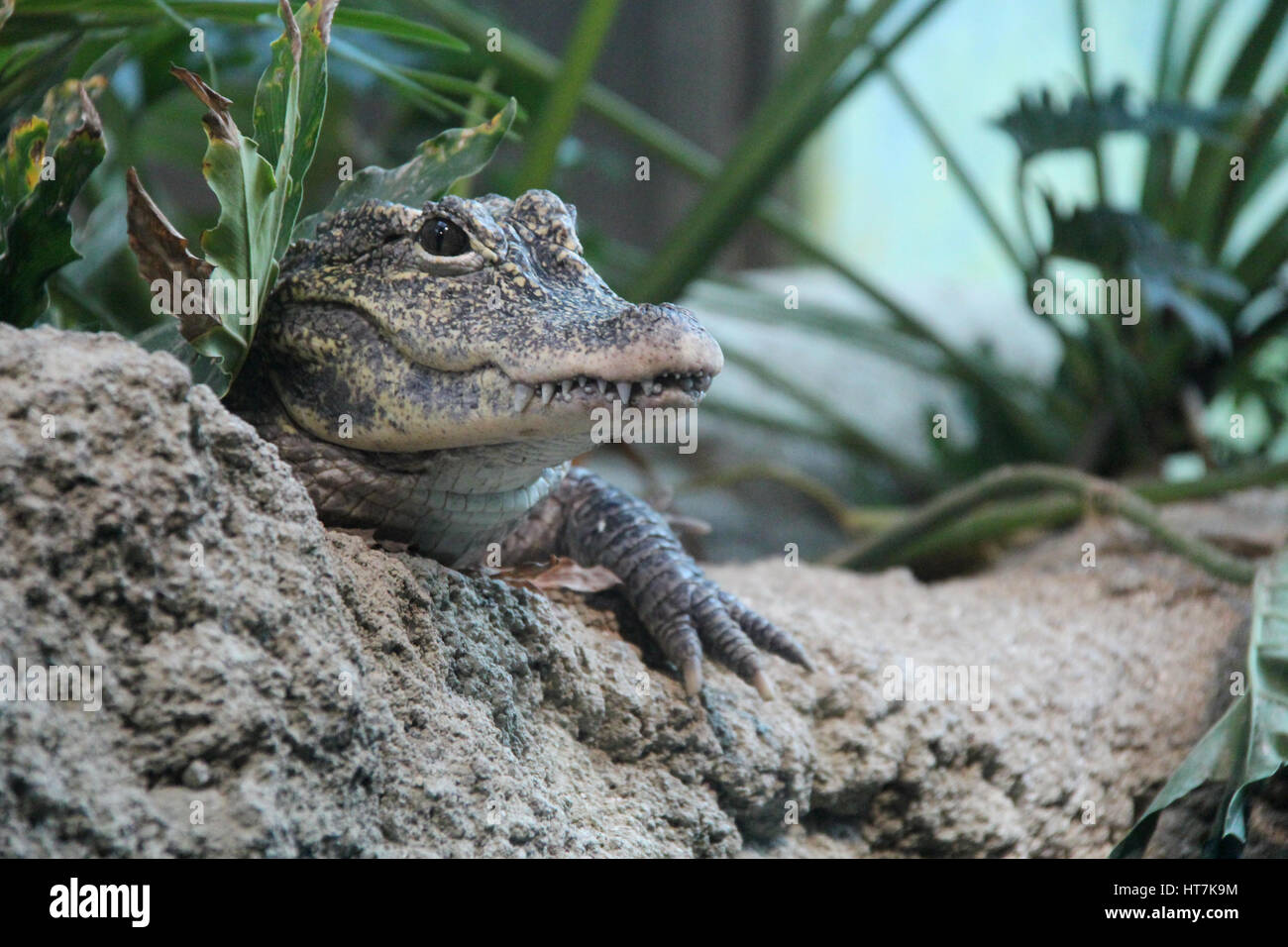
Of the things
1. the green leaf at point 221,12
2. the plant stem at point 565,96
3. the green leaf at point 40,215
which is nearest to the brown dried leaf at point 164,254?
the green leaf at point 40,215

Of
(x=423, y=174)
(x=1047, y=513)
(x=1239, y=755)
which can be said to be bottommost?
(x=1239, y=755)

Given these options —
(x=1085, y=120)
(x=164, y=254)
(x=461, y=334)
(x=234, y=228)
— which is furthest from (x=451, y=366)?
(x=1085, y=120)

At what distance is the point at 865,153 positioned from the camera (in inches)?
288

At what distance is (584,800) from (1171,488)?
2.25m

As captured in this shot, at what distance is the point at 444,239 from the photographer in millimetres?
1479

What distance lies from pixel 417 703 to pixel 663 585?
22.0 inches

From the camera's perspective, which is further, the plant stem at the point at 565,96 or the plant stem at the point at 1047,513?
the plant stem at the point at 565,96

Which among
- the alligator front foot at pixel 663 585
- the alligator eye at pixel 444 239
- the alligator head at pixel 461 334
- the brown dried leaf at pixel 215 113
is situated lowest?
the alligator front foot at pixel 663 585

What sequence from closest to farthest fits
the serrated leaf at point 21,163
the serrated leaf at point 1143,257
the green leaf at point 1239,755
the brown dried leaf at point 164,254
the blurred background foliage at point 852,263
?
the brown dried leaf at point 164,254 < the serrated leaf at point 21,163 < the green leaf at point 1239,755 < the blurred background foliage at point 852,263 < the serrated leaf at point 1143,257

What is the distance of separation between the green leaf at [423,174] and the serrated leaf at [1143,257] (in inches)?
65.7

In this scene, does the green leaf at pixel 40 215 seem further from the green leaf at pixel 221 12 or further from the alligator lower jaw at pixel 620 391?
the alligator lower jaw at pixel 620 391

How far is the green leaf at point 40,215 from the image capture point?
1.46 metres

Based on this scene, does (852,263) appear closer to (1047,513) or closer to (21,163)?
(1047,513)
